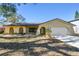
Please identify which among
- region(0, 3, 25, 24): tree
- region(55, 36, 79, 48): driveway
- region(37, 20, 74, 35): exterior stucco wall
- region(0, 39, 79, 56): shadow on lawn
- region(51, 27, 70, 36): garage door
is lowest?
region(0, 39, 79, 56): shadow on lawn

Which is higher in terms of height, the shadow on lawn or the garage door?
the garage door

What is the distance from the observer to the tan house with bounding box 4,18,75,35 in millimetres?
3715

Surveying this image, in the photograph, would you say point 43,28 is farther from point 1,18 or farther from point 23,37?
point 1,18

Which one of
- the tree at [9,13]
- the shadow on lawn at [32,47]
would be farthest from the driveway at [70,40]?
the tree at [9,13]

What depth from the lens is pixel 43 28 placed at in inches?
148

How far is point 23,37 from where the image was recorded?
12.3 feet

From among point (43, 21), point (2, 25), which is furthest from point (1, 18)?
point (43, 21)

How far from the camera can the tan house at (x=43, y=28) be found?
371 cm

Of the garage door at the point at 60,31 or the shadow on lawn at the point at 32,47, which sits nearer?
the shadow on lawn at the point at 32,47

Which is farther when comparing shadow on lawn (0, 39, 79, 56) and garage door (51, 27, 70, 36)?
garage door (51, 27, 70, 36)

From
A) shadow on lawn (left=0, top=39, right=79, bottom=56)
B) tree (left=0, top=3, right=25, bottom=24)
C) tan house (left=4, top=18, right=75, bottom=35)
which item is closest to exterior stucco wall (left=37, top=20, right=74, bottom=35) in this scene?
tan house (left=4, top=18, right=75, bottom=35)

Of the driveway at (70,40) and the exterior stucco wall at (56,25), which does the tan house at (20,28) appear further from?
the driveway at (70,40)

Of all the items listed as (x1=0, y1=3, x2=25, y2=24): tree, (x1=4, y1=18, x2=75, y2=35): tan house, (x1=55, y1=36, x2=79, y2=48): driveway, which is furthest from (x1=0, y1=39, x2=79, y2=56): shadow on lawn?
(x1=0, y1=3, x2=25, y2=24): tree

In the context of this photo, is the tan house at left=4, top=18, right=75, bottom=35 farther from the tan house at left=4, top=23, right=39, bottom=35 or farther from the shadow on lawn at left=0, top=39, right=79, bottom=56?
the shadow on lawn at left=0, top=39, right=79, bottom=56
